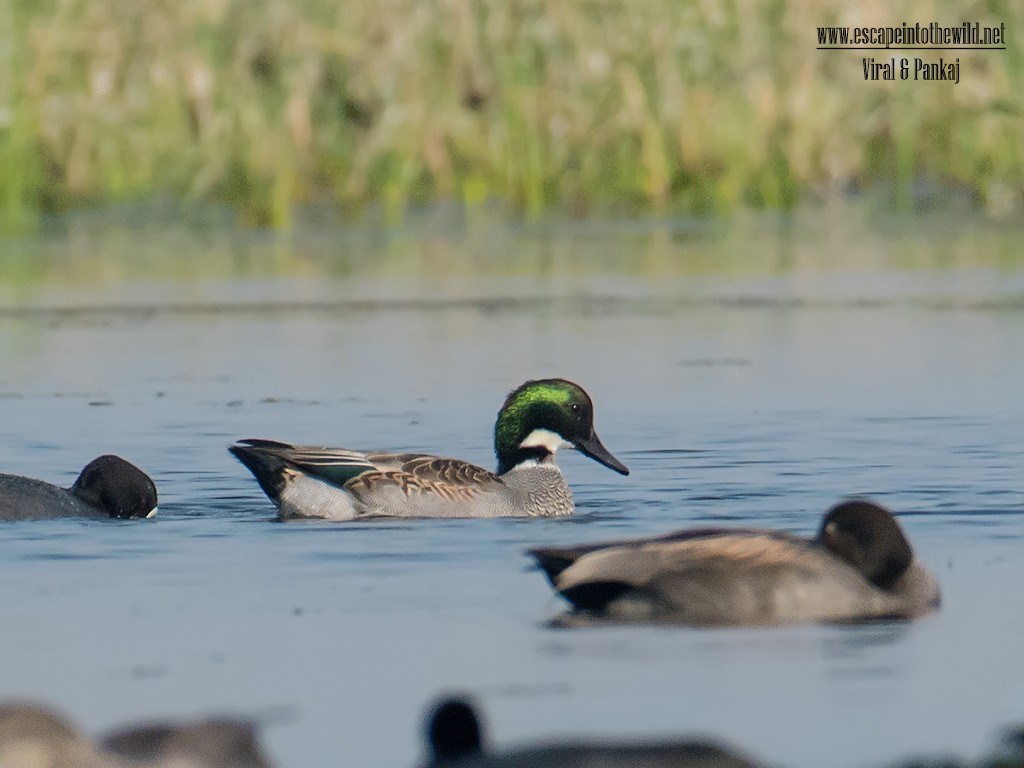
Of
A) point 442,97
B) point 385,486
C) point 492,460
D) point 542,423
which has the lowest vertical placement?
point 492,460

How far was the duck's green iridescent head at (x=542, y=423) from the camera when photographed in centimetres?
1100

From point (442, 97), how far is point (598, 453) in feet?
34.0

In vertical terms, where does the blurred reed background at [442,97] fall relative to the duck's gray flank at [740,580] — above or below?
above

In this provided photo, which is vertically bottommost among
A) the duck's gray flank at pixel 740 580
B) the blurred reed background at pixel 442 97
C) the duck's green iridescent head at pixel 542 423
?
the duck's gray flank at pixel 740 580

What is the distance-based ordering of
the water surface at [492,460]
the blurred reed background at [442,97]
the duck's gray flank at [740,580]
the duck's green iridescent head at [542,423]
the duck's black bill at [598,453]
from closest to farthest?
the water surface at [492,460], the duck's gray flank at [740,580], the duck's black bill at [598,453], the duck's green iridescent head at [542,423], the blurred reed background at [442,97]

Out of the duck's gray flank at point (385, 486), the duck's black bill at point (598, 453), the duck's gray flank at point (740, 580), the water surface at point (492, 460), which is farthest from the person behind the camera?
the duck's black bill at point (598, 453)

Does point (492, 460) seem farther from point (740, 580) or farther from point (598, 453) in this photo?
point (740, 580)

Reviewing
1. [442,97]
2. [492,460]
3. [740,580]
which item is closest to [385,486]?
[492,460]

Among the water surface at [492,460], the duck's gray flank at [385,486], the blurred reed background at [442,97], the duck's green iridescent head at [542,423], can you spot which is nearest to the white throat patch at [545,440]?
the duck's green iridescent head at [542,423]

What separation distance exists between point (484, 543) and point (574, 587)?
1.83 meters

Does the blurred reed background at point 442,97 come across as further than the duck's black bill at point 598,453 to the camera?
Yes

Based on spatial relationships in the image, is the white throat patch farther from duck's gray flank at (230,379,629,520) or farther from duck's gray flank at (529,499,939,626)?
duck's gray flank at (529,499,939,626)

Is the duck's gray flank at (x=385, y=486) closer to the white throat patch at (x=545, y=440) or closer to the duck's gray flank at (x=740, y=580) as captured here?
the white throat patch at (x=545, y=440)

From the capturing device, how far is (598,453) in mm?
10852
